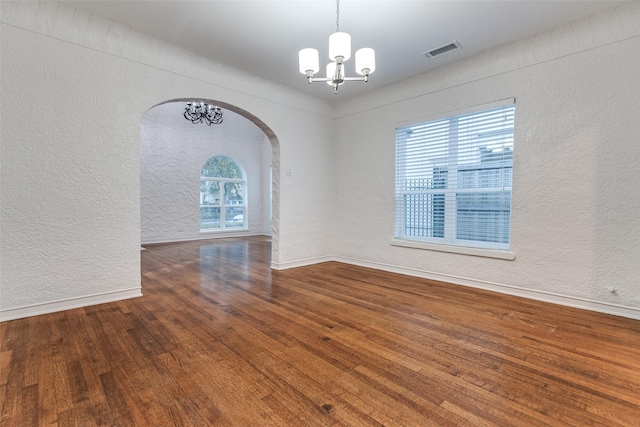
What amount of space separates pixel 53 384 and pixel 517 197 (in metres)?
4.39

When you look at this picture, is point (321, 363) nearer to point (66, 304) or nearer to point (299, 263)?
point (66, 304)

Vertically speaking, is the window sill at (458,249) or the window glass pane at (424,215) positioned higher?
the window glass pane at (424,215)

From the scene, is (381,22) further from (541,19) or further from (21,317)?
(21,317)

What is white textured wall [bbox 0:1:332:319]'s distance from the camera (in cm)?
274

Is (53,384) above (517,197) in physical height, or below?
below

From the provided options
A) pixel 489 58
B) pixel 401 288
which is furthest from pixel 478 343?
pixel 489 58

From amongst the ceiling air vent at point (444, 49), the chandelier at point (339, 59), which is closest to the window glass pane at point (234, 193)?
the ceiling air vent at point (444, 49)

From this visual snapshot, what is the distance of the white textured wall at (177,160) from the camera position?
791 centimetres

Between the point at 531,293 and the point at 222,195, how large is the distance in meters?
8.22

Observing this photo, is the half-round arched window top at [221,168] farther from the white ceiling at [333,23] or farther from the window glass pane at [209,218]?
the white ceiling at [333,23]

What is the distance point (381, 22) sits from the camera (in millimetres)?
3062

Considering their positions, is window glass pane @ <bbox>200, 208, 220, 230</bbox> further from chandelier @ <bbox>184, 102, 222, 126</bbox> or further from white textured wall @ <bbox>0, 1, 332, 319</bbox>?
white textured wall @ <bbox>0, 1, 332, 319</bbox>

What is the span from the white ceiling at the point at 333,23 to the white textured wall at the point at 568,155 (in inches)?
9.8

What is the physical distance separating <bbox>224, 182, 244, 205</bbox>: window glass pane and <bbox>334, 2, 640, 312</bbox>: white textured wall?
687 centimetres
